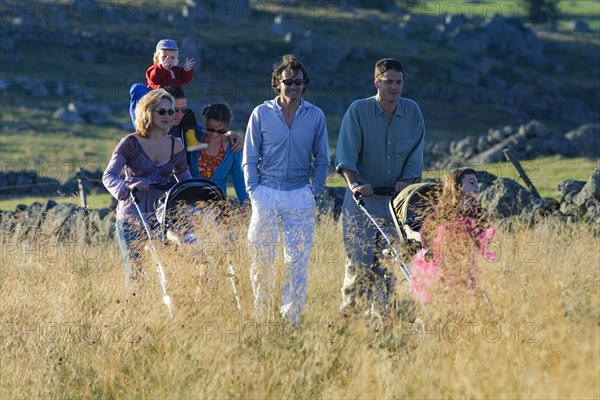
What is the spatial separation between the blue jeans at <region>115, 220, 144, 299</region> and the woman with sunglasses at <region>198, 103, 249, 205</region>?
3.52 feet

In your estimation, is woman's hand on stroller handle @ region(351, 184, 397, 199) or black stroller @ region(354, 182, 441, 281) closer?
black stroller @ region(354, 182, 441, 281)

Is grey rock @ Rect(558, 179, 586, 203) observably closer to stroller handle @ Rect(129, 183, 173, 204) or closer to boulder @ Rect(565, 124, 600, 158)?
stroller handle @ Rect(129, 183, 173, 204)

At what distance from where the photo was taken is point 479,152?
35812 mm

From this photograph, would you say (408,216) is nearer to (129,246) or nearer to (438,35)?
(129,246)

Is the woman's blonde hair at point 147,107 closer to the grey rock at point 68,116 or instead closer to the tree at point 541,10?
the grey rock at point 68,116

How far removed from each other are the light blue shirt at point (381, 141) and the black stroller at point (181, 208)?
1.07 meters

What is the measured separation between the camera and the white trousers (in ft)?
26.6

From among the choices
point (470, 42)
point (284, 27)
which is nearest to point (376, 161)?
point (284, 27)

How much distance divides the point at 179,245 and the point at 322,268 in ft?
7.73

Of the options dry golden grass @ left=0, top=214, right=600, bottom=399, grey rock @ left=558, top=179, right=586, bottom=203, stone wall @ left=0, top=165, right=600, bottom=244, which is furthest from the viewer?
grey rock @ left=558, top=179, right=586, bottom=203

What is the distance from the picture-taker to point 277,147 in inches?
334

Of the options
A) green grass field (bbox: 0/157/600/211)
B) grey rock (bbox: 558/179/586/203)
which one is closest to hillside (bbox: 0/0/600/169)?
green grass field (bbox: 0/157/600/211)

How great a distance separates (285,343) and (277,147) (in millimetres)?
1809

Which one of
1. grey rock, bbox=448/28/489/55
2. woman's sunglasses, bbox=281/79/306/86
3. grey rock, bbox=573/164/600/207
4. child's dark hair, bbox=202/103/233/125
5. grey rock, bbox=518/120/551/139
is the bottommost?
grey rock, bbox=448/28/489/55
